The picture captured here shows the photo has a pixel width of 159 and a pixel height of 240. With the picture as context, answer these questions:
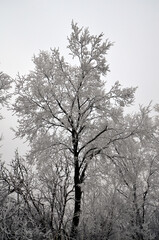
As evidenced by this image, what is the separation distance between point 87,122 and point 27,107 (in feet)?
7.90

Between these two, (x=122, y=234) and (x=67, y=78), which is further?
(x=122, y=234)

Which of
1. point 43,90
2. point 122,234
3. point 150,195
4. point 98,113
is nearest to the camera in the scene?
point 43,90

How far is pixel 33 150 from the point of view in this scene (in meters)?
6.90

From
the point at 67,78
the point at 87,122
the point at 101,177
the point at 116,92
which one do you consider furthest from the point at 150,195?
the point at 67,78

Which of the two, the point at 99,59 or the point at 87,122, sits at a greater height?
the point at 99,59

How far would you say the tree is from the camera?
6691mm

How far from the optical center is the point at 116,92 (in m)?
6.74

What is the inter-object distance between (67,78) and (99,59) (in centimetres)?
138

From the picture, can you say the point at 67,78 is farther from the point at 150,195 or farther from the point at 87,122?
the point at 150,195

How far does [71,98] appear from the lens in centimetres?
715

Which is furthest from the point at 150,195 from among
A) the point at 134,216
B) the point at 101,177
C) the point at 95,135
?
the point at 95,135

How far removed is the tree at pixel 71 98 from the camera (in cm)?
669

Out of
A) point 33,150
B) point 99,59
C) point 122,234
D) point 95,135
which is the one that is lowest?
point 122,234

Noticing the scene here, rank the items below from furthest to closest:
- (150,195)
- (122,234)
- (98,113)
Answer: (150,195), (122,234), (98,113)
